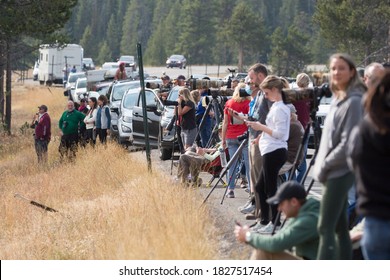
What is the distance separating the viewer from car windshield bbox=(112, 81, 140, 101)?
29.5m

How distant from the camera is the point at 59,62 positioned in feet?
254

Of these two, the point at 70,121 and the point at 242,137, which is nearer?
the point at 242,137

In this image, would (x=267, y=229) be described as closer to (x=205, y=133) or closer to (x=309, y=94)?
(x=309, y=94)

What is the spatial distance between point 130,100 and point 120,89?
11.8 feet

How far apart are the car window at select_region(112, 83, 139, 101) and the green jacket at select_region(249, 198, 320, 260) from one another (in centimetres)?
2126

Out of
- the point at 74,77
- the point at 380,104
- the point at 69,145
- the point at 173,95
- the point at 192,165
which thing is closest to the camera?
the point at 380,104

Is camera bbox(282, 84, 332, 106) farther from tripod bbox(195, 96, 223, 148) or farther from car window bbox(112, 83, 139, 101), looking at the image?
car window bbox(112, 83, 139, 101)

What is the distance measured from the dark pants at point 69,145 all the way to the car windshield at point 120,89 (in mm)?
4524

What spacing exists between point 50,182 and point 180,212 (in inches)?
443

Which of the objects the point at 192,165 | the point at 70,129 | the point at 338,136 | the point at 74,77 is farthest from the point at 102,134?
the point at 74,77

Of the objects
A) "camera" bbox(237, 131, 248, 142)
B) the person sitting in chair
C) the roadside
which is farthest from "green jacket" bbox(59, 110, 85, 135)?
"camera" bbox(237, 131, 248, 142)

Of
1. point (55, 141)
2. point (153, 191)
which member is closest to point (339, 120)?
point (153, 191)

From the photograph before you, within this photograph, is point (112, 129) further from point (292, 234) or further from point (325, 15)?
point (325, 15)

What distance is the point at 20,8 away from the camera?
34.9 metres
